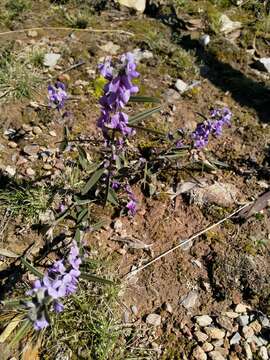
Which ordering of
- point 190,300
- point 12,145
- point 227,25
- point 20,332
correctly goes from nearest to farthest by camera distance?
1. point 20,332
2. point 190,300
3. point 12,145
4. point 227,25

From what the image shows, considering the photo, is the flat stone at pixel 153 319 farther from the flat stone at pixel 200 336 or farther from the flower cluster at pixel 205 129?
the flower cluster at pixel 205 129

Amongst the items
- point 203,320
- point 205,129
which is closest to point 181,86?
point 205,129

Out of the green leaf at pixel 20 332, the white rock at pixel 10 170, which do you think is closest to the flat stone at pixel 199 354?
the green leaf at pixel 20 332

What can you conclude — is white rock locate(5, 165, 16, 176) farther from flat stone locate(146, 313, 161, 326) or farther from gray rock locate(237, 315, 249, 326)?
gray rock locate(237, 315, 249, 326)

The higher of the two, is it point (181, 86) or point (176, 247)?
point (181, 86)

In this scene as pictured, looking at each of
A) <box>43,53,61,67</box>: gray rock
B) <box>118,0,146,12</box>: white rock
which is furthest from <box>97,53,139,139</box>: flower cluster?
<box>118,0,146,12</box>: white rock

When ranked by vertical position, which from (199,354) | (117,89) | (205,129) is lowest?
(199,354)

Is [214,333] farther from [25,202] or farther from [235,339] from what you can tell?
[25,202]
